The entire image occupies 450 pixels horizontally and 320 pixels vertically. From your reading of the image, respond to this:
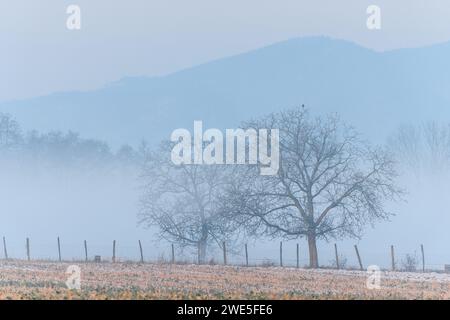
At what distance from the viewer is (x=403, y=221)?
100 feet

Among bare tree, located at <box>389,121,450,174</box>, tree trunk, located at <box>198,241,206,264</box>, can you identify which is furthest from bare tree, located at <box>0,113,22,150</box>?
bare tree, located at <box>389,121,450,174</box>

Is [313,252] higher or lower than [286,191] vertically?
lower

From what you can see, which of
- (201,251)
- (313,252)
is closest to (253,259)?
(201,251)

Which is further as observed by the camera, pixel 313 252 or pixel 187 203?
pixel 313 252

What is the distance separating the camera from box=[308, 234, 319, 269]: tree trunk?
1289 inches

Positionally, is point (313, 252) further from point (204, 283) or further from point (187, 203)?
point (204, 283)

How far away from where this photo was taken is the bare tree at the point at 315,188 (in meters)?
31.3

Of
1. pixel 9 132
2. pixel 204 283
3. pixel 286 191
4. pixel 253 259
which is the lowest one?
pixel 204 283

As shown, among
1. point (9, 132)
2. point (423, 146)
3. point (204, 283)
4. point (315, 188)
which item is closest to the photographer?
point (204, 283)

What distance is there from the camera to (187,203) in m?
32.1

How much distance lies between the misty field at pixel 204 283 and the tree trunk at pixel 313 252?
3.13 meters

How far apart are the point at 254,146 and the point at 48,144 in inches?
245

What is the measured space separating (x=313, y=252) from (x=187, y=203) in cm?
456
